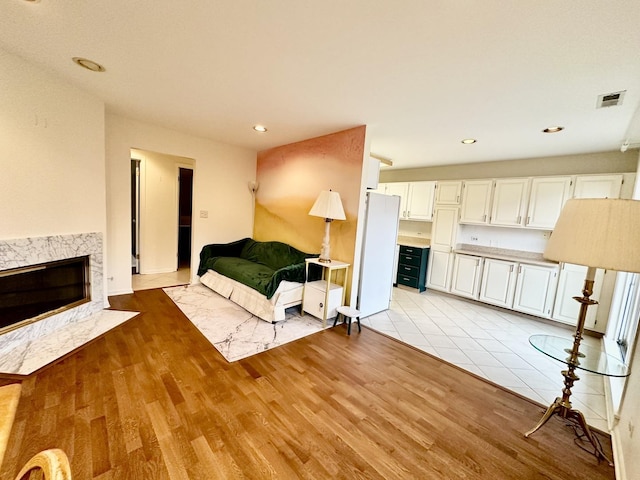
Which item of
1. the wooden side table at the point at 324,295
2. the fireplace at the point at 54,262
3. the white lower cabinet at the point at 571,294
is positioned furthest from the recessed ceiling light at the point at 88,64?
the white lower cabinet at the point at 571,294

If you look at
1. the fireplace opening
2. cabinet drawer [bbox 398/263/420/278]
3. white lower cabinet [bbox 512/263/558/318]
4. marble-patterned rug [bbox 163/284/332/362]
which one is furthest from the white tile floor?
the fireplace opening

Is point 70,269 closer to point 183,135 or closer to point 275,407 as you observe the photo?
point 183,135

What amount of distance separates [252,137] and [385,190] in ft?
9.80

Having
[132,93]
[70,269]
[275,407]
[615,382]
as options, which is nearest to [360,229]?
[275,407]

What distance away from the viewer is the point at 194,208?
14.3ft

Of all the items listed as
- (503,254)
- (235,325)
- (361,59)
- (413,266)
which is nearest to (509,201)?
(503,254)

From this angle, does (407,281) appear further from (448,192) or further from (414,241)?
(448,192)

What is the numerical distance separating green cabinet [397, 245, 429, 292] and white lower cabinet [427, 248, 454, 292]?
0.31ft

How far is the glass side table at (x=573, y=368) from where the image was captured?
5.38 feet

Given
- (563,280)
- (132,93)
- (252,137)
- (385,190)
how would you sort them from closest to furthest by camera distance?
1. (132,93)
2. (563,280)
3. (252,137)
4. (385,190)

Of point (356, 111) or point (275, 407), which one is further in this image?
point (356, 111)

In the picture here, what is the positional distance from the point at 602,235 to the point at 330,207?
88.4 inches

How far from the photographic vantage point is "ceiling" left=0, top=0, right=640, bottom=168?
4.81 ft

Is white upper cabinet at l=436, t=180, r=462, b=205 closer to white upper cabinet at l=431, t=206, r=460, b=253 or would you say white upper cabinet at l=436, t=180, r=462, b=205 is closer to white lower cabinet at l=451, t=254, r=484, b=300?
white upper cabinet at l=431, t=206, r=460, b=253
